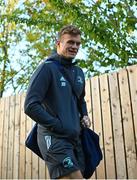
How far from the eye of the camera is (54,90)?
7.04 ft

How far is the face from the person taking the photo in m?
2.28

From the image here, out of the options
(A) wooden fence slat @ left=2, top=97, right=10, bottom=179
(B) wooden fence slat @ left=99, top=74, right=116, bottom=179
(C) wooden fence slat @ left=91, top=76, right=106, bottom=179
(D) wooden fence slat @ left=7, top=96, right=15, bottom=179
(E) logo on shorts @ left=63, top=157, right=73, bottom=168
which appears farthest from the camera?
(A) wooden fence slat @ left=2, top=97, right=10, bottom=179

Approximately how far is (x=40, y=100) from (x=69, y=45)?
47 centimetres

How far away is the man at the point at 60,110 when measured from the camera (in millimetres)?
1970

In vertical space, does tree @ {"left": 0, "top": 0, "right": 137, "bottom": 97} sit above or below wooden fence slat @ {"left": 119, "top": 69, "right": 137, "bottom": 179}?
above

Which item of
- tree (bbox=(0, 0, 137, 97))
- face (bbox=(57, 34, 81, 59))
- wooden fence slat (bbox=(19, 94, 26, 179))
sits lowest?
wooden fence slat (bbox=(19, 94, 26, 179))

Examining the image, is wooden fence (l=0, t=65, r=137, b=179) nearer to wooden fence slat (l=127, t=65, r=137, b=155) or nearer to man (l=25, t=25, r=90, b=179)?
wooden fence slat (l=127, t=65, r=137, b=155)

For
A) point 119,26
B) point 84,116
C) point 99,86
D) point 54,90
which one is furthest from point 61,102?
point 119,26

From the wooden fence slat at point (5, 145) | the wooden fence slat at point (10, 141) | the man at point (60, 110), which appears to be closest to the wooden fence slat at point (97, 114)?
the wooden fence slat at point (10, 141)

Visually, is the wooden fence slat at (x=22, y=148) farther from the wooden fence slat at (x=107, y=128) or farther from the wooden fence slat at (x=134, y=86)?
the wooden fence slat at (x=134, y=86)

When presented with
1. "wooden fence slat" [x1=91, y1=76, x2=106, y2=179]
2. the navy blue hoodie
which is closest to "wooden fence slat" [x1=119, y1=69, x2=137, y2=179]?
"wooden fence slat" [x1=91, y1=76, x2=106, y2=179]

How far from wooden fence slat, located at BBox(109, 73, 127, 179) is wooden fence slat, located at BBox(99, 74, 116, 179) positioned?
7 cm

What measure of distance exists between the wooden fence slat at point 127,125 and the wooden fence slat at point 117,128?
7cm

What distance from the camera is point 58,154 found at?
1961mm
